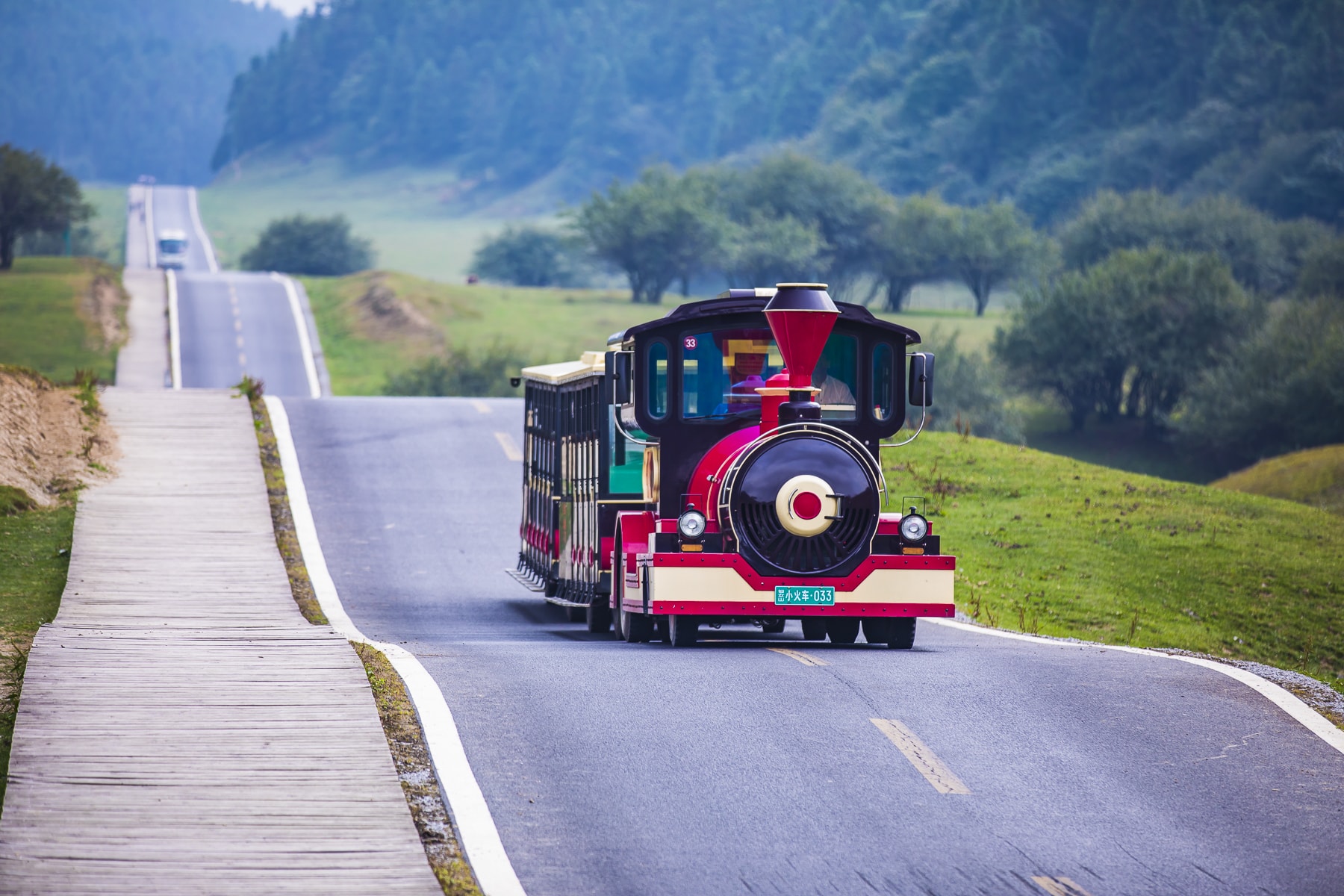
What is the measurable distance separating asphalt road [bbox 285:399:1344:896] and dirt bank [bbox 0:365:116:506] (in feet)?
42.0

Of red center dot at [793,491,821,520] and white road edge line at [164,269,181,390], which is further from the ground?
white road edge line at [164,269,181,390]

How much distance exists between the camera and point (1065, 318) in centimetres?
6675

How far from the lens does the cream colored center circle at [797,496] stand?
543 inches

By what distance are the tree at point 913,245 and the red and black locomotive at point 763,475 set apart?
85.0 meters

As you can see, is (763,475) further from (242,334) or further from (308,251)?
(308,251)

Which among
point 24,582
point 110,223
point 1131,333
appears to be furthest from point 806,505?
point 110,223

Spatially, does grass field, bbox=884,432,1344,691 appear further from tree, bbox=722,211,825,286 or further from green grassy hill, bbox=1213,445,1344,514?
tree, bbox=722,211,825,286

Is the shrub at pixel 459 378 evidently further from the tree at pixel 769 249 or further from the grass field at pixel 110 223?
the grass field at pixel 110 223

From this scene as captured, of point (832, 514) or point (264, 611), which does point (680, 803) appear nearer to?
point (832, 514)

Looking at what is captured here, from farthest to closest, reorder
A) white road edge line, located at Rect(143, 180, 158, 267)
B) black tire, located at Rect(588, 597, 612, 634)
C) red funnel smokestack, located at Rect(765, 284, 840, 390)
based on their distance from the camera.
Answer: white road edge line, located at Rect(143, 180, 158, 267) → black tire, located at Rect(588, 597, 612, 634) → red funnel smokestack, located at Rect(765, 284, 840, 390)

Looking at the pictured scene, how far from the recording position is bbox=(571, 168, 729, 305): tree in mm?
96250

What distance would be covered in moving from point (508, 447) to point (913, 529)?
66.9 ft

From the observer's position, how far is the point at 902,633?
14.7 m

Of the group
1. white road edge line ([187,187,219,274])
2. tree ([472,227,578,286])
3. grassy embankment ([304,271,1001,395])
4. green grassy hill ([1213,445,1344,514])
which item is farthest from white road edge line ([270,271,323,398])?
tree ([472,227,578,286])
